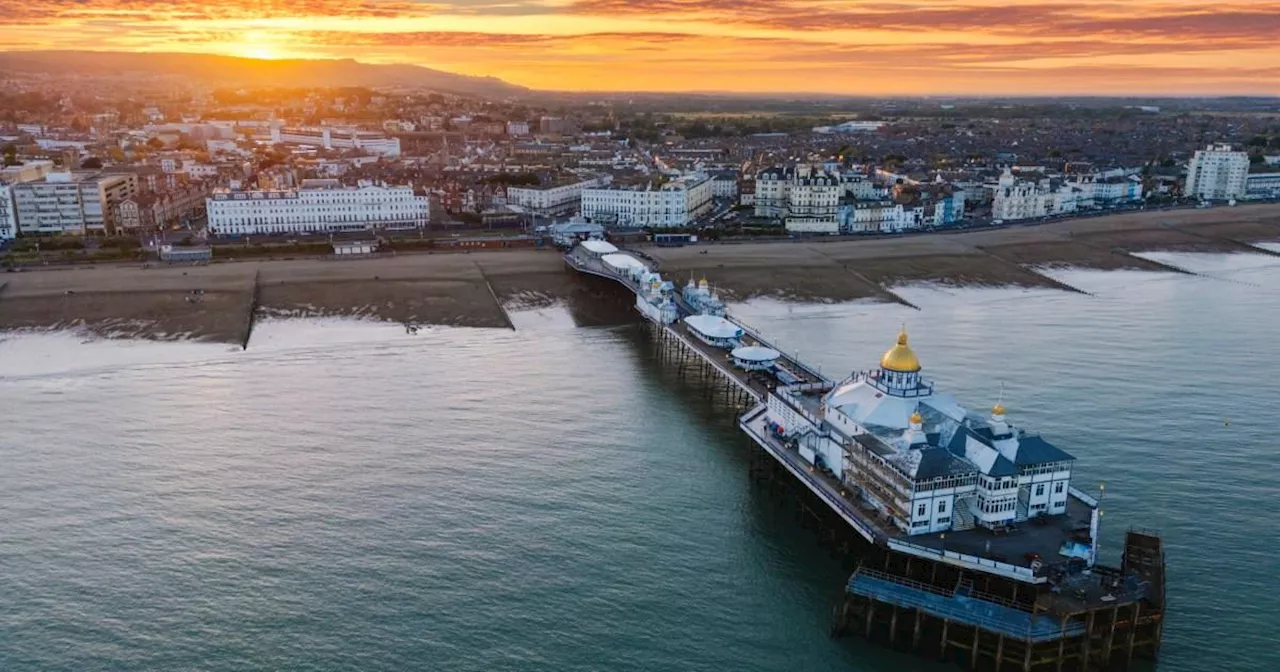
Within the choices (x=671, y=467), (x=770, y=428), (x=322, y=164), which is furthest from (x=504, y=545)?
(x=322, y=164)

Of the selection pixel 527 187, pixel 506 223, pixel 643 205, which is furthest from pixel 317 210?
pixel 643 205

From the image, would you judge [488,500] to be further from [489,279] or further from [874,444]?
[489,279]

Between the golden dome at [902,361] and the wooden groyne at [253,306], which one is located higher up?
the golden dome at [902,361]

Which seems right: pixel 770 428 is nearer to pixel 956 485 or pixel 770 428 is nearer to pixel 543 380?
pixel 956 485

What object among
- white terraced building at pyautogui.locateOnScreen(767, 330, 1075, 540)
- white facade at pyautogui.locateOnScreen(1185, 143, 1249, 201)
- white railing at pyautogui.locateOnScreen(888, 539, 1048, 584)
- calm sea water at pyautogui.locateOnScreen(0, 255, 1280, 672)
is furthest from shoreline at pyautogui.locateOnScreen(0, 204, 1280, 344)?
white railing at pyautogui.locateOnScreen(888, 539, 1048, 584)

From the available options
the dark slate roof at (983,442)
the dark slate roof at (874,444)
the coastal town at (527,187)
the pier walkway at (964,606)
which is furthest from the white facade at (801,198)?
the pier walkway at (964,606)

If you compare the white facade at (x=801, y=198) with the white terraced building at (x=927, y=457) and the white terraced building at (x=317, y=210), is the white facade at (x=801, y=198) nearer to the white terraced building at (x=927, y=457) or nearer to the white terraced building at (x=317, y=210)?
the white terraced building at (x=317, y=210)
